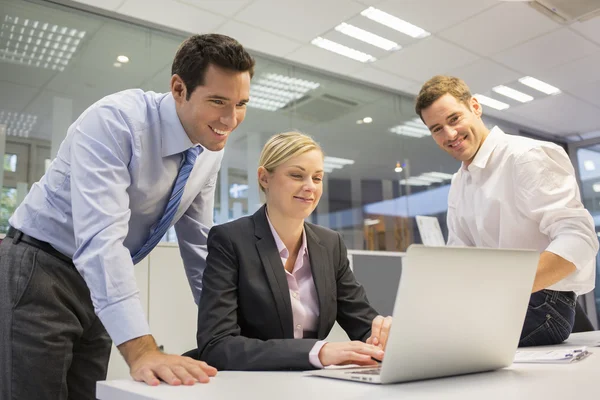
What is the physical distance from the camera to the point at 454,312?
797mm

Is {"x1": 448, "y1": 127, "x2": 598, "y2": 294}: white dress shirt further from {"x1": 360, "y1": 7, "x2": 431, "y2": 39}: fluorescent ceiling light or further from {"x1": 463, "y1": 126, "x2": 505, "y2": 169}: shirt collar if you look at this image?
{"x1": 360, "y1": 7, "x2": 431, "y2": 39}: fluorescent ceiling light

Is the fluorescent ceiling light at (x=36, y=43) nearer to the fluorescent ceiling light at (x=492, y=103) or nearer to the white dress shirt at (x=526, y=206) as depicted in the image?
the white dress shirt at (x=526, y=206)

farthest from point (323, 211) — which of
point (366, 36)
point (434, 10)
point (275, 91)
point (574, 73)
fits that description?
point (574, 73)

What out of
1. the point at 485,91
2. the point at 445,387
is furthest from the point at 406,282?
the point at 485,91

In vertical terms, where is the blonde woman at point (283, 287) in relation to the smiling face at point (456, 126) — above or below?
below

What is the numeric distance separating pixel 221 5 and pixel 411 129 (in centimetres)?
277

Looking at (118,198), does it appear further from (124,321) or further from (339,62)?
(339,62)

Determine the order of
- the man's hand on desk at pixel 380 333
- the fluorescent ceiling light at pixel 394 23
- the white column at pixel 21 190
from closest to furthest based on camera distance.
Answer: the man's hand on desk at pixel 380 333, the white column at pixel 21 190, the fluorescent ceiling light at pixel 394 23

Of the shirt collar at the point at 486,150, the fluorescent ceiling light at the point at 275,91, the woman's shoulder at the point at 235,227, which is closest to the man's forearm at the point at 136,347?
the woman's shoulder at the point at 235,227

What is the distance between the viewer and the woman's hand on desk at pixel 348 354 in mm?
988

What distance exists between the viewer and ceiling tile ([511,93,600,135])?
5.71 meters

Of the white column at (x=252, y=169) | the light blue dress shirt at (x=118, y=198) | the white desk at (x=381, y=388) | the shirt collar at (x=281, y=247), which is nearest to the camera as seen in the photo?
the white desk at (x=381, y=388)

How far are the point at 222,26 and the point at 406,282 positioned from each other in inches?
141

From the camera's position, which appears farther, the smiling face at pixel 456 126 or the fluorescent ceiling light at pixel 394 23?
the fluorescent ceiling light at pixel 394 23
